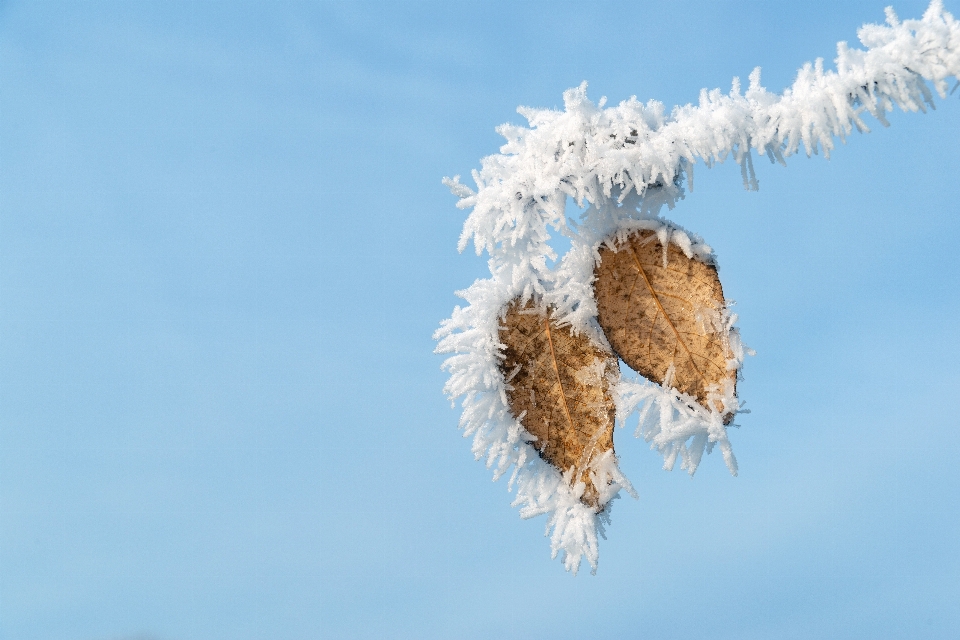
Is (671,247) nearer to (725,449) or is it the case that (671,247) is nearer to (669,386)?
(669,386)

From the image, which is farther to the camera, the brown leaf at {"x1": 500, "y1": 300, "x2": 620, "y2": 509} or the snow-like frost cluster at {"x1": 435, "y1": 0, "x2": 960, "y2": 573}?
the brown leaf at {"x1": 500, "y1": 300, "x2": 620, "y2": 509}

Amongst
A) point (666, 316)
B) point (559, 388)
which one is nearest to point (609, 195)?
point (666, 316)

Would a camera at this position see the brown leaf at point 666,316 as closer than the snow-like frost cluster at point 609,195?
No

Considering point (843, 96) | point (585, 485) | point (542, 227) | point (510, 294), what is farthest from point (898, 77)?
point (585, 485)

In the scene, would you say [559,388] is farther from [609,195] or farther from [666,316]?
[609,195]
